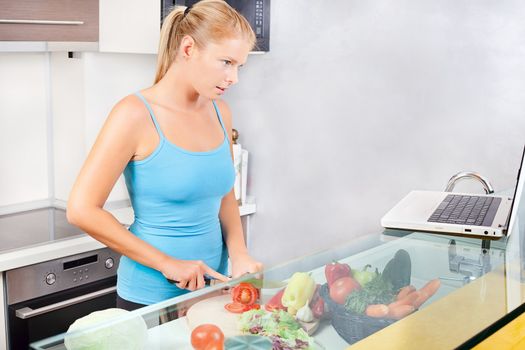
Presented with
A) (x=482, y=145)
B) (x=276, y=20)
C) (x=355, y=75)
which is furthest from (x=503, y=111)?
(x=276, y=20)

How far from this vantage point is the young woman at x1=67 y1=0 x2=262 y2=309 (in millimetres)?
1641

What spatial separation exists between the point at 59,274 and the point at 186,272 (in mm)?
825

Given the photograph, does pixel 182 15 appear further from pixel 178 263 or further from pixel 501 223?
pixel 501 223

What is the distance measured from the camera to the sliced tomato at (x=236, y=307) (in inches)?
40.5

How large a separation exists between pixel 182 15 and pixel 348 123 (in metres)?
1.22

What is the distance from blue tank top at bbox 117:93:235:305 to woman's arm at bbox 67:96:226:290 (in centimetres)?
5

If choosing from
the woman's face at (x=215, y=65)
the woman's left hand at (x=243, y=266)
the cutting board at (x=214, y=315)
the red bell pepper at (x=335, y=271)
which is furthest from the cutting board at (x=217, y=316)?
the woman's face at (x=215, y=65)

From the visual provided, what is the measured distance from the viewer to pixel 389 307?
1.12m

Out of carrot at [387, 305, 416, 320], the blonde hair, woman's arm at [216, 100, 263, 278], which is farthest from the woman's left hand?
carrot at [387, 305, 416, 320]

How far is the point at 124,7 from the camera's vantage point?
2596 millimetres

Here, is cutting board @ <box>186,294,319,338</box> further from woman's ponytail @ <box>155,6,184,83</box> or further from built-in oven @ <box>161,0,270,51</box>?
built-in oven @ <box>161,0,270,51</box>

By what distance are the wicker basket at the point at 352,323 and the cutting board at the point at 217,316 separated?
0.03 meters

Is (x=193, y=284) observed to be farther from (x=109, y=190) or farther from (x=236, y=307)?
(x=236, y=307)

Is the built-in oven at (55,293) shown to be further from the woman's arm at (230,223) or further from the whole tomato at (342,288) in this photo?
the whole tomato at (342,288)
